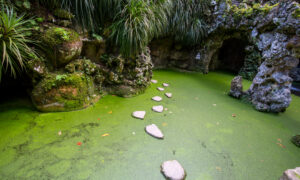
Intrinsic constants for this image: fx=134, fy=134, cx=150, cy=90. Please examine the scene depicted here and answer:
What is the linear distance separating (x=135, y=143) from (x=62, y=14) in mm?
2113

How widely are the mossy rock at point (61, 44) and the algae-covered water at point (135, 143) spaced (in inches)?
31.3

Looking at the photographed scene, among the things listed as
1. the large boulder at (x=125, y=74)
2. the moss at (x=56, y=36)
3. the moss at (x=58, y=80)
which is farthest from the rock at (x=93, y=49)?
the moss at (x=58, y=80)

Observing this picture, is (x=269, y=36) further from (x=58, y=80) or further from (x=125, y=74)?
(x=58, y=80)

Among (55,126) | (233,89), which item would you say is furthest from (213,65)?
(55,126)

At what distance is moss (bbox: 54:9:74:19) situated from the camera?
1946 mm

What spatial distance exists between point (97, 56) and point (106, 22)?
0.65 meters

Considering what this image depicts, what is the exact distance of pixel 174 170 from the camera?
3.99 feet

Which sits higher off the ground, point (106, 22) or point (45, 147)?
point (106, 22)

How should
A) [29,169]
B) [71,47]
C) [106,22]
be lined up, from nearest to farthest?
[29,169] < [71,47] < [106,22]

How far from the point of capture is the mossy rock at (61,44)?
1823 millimetres

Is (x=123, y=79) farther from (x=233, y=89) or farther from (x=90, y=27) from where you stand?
(x=233, y=89)

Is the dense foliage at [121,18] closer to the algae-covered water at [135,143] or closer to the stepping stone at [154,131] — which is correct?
the algae-covered water at [135,143]

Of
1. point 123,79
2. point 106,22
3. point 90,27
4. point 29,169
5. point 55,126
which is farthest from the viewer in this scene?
point 123,79

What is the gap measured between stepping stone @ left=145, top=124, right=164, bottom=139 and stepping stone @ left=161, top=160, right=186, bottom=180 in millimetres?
377
